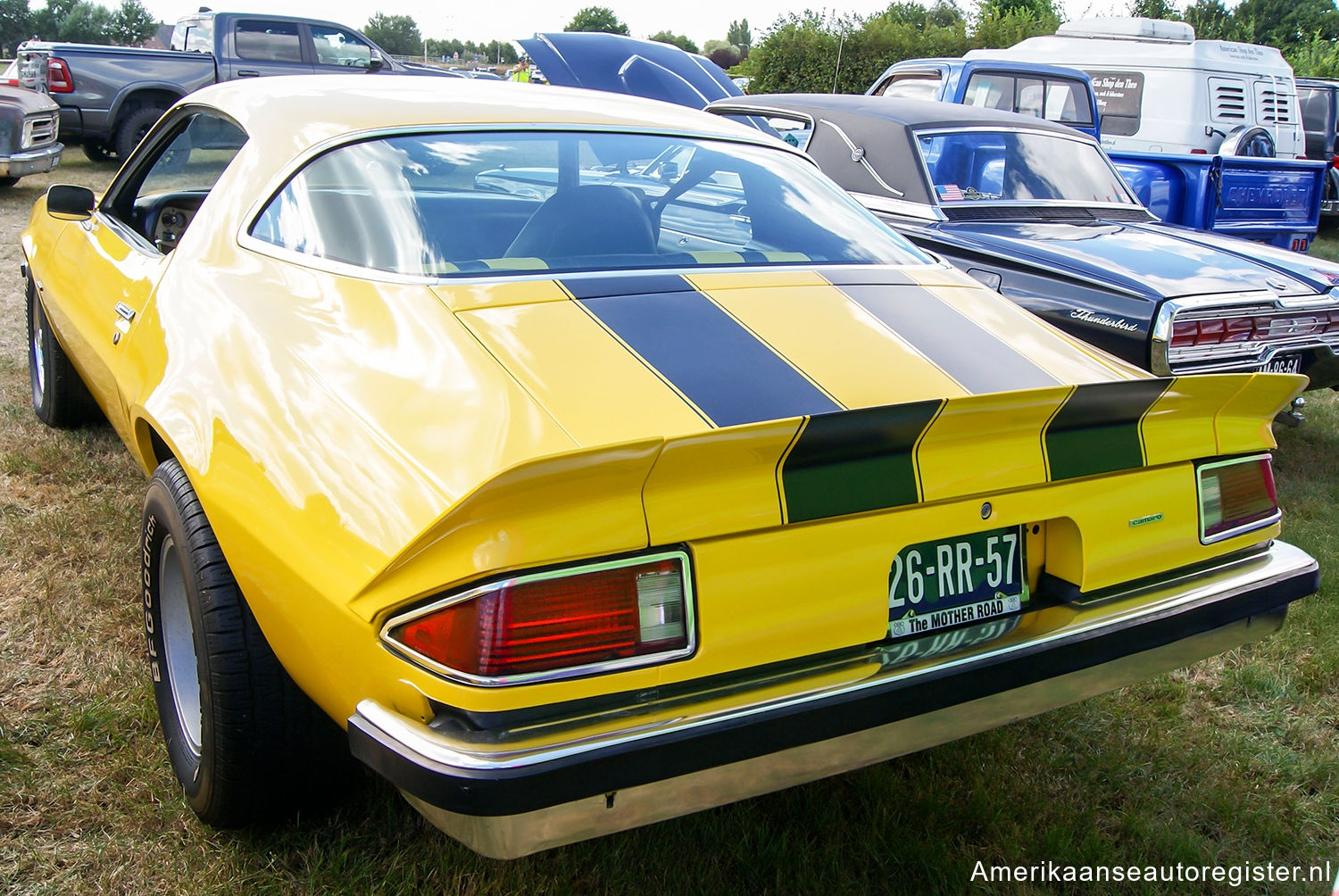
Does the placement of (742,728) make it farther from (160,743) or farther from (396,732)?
(160,743)

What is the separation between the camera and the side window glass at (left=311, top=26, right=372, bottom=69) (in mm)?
11633

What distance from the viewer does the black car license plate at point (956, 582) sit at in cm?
164

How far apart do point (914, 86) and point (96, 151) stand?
30.8ft

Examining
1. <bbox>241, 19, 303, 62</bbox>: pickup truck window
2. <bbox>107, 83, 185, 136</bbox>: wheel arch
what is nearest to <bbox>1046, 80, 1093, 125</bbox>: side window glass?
<bbox>241, 19, 303, 62</bbox>: pickup truck window

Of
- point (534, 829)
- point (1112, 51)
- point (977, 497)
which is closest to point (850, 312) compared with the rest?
point (977, 497)

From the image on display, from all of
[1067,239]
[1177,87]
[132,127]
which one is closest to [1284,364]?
[1067,239]

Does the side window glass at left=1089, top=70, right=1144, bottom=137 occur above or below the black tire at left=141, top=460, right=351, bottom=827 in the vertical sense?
above

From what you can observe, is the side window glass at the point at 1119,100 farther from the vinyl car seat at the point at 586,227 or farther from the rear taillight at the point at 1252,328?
the vinyl car seat at the point at 586,227

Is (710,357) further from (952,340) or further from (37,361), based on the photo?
(37,361)

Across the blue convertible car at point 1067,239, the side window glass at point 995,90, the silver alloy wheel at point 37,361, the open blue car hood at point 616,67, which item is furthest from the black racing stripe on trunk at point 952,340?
the side window glass at point 995,90

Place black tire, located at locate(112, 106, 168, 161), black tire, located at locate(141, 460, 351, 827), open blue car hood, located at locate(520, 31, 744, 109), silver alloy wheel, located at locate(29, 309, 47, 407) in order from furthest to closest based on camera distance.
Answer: black tire, located at locate(112, 106, 168, 161), open blue car hood, located at locate(520, 31, 744, 109), silver alloy wheel, located at locate(29, 309, 47, 407), black tire, located at locate(141, 460, 351, 827)

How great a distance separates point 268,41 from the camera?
1141cm

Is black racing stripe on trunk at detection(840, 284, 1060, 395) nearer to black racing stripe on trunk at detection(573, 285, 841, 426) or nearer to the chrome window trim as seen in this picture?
black racing stripe on trunk at detection(573, 285, 841, 426)

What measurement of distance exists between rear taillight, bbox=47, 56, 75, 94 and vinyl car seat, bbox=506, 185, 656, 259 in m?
10.7
